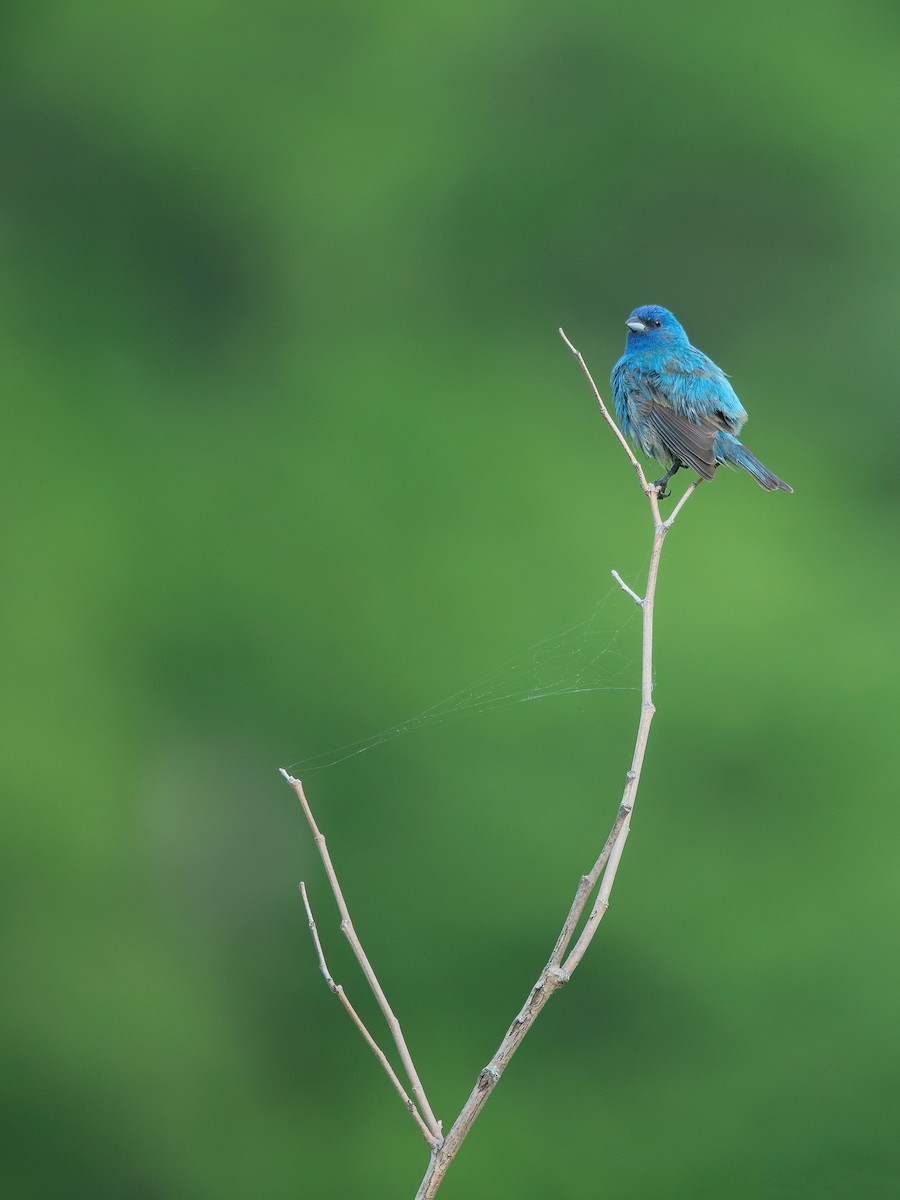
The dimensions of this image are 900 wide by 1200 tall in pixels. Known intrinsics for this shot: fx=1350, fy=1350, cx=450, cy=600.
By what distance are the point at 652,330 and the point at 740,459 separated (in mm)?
710

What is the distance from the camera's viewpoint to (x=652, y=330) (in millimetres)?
4105

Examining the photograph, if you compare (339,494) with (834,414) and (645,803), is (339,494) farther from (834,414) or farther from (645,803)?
(834,414)

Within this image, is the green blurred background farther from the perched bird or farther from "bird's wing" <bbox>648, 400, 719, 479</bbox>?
"bird's wing" <bbox>648, 400, 719, 479</bbox>

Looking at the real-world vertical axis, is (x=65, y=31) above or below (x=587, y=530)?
above

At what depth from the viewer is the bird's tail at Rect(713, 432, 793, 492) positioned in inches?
138

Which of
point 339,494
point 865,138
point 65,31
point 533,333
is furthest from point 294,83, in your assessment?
point 865,138

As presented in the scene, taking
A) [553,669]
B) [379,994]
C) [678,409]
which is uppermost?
[678,409]

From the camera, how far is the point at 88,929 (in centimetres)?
936

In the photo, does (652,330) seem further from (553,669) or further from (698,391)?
(553,669)

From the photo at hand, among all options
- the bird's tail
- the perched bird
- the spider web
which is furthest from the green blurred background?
the bird's tail

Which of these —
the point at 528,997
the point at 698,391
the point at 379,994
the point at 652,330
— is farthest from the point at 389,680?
the point at 528,997

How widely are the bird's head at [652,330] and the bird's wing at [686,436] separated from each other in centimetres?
39

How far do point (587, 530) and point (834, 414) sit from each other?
3185 mm

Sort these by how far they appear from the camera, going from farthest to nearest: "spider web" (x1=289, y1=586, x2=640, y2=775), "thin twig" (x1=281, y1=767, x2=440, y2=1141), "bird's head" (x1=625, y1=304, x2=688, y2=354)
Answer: "spider web" (x1=289, y1=586, x2=640, y2=775) < "bird's head" (x1=625, y1=304, x2=688, y2=354) < "thin twig" (x1=281, y1=767, x2=440, y2=1141)
